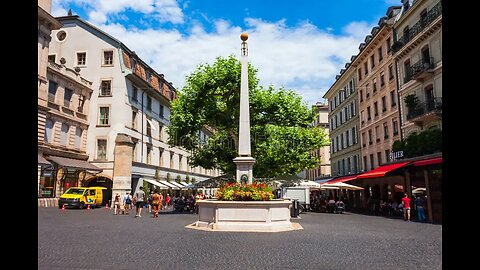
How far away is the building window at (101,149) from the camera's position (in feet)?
118

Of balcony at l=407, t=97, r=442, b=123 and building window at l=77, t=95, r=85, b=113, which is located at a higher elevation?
building window at l=77, t=95, r=85, b=113

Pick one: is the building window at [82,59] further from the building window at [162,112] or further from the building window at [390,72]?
the building window at [390,72]

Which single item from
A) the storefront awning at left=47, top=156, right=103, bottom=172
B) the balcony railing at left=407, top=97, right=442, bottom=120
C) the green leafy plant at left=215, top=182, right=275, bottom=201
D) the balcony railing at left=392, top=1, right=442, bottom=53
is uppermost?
the balcony railing at left=392, top=1, right=442, bottom=53

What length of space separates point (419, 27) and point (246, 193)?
20.6m

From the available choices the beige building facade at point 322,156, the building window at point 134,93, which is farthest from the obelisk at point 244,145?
the beige building facade at point 322,156

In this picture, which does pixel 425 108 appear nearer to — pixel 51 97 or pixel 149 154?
pixel 149 154

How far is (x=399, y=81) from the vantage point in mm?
31125

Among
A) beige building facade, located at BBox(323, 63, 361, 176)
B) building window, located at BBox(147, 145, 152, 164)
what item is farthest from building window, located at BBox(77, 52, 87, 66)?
beige building facade, located at BBox(323, 63, 361, 176)

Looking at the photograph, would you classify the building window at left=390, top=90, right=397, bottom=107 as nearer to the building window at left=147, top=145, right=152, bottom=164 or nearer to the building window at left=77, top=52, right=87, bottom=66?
the building window at left=147, top=145, right=152, bottom=164

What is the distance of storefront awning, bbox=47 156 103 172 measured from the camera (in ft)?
97.3

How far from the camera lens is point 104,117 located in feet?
120

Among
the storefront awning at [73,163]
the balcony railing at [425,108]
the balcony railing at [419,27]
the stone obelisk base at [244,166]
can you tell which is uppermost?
the balcony railing at [419,27]

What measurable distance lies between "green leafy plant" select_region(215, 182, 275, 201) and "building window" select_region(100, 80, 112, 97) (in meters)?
25.4

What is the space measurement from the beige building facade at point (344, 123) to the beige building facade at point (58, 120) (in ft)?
92.5
